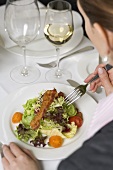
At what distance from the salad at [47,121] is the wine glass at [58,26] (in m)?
0.17

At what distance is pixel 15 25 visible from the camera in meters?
1.15

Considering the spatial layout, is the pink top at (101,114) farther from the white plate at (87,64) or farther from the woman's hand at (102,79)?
the white plate at (87,64)

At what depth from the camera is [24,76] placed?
1212 millimetres

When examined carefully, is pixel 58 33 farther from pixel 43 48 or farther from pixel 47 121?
pixel 47 121

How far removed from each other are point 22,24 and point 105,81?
31 cm

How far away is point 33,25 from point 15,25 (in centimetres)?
6

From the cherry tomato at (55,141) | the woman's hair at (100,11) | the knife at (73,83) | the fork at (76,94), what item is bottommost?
the cherry tomato at (55,141)

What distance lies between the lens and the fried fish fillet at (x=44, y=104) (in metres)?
0.96

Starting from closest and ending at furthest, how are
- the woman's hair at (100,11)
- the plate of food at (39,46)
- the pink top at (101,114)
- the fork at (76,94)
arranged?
the woman's hair at (100,11) < the pink top at (101,114) < the fork at (76,94) < the plate of food at (39,46)

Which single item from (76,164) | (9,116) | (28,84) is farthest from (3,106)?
(76,164)

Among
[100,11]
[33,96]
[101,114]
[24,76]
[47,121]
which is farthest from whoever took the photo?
[24,76]

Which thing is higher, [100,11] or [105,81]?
[100,11]

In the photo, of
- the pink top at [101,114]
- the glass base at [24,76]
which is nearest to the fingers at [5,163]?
the pink top at [101,114]

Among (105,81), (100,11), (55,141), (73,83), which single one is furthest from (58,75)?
(100,11)
